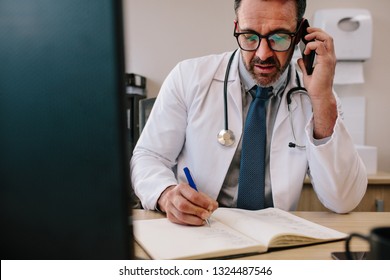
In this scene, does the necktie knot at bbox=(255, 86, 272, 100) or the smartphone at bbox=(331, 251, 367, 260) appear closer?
the smartphone at bbox=(331, 251, 367, 260)

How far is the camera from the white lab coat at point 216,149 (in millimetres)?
935

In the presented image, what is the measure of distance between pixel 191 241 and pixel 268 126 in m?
0.56

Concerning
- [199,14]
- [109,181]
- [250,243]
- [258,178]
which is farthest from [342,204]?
[199,14]

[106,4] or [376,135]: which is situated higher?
[106,4]

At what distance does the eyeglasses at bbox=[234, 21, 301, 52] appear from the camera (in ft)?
3.40

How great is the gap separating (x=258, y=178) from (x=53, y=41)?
2.57 ft

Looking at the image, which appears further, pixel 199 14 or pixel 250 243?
pixel 199 14

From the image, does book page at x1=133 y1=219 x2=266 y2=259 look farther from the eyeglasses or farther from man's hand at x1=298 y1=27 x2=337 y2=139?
the eyeglasses

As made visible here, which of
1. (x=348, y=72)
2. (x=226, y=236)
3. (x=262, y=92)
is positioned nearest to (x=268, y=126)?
(x=262, y=92)

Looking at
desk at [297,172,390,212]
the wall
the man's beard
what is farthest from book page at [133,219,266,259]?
the wall

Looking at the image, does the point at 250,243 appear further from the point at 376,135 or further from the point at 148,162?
the point at 376,135

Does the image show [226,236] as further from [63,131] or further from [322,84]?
[322,84]

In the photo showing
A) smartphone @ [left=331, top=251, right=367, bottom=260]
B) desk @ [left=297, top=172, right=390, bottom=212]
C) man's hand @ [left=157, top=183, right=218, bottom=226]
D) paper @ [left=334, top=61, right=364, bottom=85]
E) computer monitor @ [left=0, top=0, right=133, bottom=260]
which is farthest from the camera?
paper @ [left=334, top=61, right=364, bottom=85]
